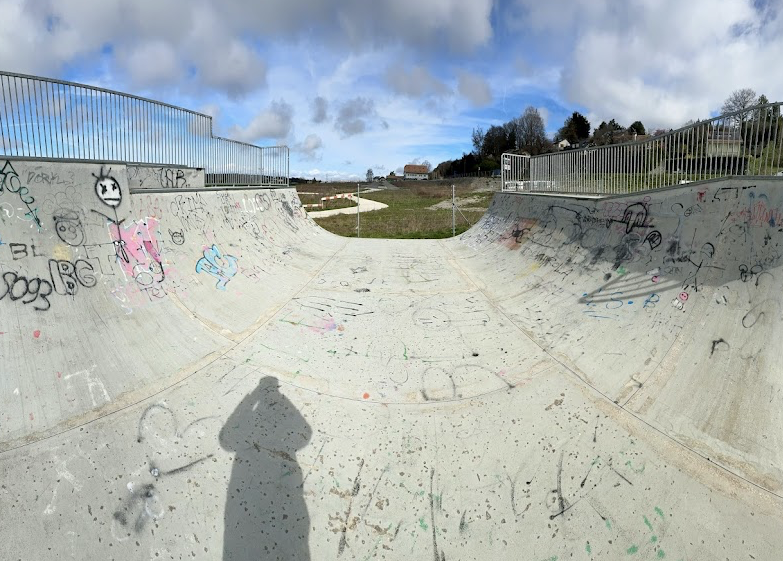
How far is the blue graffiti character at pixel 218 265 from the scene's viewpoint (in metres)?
7.19

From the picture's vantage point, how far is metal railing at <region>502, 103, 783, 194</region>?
505cm

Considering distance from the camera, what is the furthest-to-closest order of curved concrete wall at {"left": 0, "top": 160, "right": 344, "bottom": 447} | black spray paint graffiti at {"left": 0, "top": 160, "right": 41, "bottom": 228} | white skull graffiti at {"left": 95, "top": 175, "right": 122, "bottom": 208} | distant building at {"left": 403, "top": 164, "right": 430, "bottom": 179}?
distant building at {"left": 403, "top": 164, "right": 430, "bottom": 179} → white skull graffiti at {"left": 95, "top": 175, "right": 122, "bottom": 208} → black spray paint graffiti at {"left": 0, "top": 160, "right": 41, "bottom": 228} → curved concrete wall at {"left": 0, "top": 160, "right": 344, "bottom": 447}

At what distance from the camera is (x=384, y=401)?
16.2 ft

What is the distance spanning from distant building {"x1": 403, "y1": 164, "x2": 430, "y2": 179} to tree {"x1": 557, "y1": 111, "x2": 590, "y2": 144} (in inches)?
2079

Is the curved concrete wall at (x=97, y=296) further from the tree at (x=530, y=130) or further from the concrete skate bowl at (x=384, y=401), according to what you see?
the tree at (x=530, y=130)

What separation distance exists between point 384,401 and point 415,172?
134875 mm

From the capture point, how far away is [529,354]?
5.66 metres

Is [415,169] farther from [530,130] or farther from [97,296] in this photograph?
[97,296]

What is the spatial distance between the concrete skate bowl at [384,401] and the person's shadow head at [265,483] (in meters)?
0.02

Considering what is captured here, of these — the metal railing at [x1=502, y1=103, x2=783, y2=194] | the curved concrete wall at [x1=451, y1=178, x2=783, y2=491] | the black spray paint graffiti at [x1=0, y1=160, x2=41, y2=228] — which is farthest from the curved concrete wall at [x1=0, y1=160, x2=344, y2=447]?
the metal railing at [x1=502, y1=103, x2=783, y2=194]

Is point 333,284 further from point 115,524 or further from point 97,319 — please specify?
point 115,524

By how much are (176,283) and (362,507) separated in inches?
173

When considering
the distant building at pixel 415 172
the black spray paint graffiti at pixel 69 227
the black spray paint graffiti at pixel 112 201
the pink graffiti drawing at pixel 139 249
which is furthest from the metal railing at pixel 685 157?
the distant building at pixel 415 172

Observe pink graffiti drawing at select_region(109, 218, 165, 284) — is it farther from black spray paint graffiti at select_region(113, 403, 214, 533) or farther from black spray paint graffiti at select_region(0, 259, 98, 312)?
black spray paint graffiti at select_region(113, 403, 214, 533)
